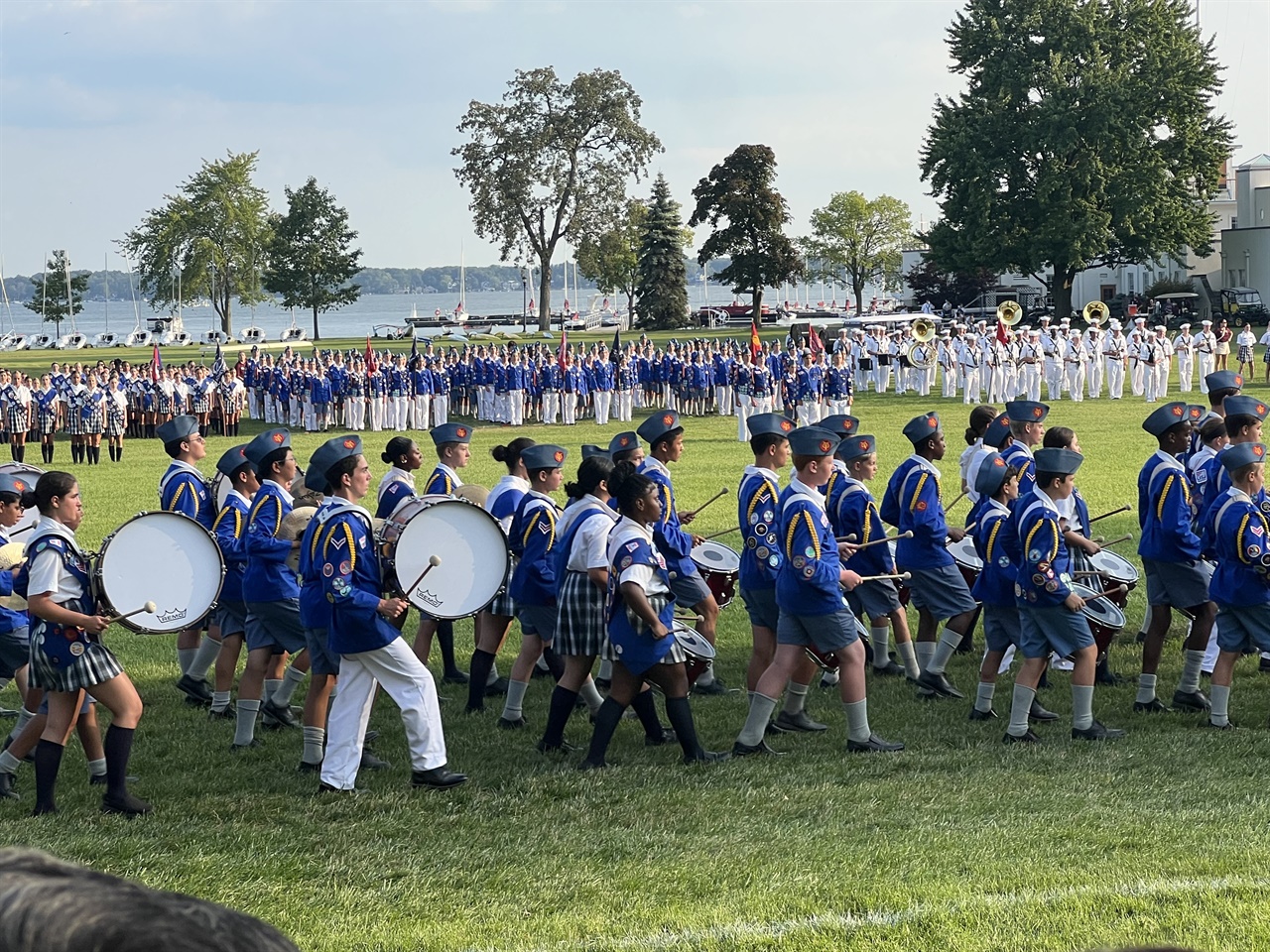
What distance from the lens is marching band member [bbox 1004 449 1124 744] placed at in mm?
8500

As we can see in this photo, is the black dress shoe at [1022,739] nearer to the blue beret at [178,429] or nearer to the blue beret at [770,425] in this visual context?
the blue beret at [770,425]

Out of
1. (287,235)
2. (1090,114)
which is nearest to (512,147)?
(287,235)

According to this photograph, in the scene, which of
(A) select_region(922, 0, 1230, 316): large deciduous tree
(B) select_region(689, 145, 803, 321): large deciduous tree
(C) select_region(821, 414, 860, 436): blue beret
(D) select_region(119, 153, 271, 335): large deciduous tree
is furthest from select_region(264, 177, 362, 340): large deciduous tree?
(C) select_region(821, 414, 860, 436): blue beret

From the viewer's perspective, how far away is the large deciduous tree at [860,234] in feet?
297

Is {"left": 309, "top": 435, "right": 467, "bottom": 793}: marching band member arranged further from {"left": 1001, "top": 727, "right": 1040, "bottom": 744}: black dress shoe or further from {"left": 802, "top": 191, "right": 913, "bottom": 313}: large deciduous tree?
{"left": 802, "top": 191, "right": 913, "bottom": 313}: large deciduous tree

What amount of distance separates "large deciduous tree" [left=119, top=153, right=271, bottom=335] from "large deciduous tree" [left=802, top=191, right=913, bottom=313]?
35526 millimetres

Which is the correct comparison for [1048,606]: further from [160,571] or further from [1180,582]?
[160,571]

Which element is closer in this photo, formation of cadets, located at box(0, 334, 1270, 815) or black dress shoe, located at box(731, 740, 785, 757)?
formation of cadets, located at box(0, 334, 1270, 815)

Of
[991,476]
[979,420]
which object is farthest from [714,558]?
[979,420]

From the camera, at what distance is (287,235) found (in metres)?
73.9

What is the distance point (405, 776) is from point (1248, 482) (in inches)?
213

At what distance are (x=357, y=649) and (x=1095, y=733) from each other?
448cm

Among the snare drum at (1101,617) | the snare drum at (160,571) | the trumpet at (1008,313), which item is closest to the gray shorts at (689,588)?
the snare drum at (1101,617)

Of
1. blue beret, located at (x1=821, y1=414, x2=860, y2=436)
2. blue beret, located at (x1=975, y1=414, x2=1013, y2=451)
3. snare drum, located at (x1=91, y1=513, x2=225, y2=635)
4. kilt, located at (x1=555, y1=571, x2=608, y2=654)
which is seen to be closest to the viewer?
snare drum, located at (x1=91, y1=513, x2=225, y2=635)
